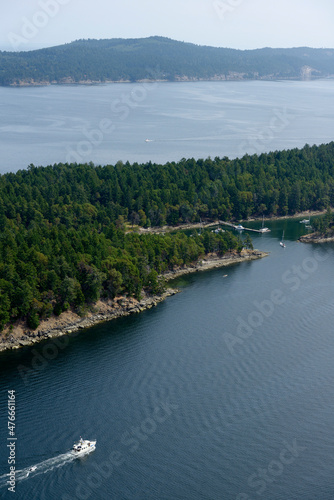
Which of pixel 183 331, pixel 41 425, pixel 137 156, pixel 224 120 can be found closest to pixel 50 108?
pixel 224 120

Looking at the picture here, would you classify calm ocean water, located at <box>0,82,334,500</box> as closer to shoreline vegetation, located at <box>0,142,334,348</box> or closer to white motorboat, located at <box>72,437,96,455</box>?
white motorboat, located at <box>72,437,96,455</box>

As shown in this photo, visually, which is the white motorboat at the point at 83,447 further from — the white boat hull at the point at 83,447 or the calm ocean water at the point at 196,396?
the calm ocean water at the point at 196,396

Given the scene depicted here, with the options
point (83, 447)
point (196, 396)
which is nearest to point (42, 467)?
point (83, 447)

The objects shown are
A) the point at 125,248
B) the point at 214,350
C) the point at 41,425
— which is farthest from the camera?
the point at 125,248

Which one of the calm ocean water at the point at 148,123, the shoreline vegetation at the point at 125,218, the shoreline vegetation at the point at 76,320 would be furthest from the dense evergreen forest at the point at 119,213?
the calm ocean water at the point at 148,123

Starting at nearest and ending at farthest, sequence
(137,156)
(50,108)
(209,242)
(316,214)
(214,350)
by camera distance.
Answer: (214,350) < (209,242) < (316,214) < (137,156) < (50,108)

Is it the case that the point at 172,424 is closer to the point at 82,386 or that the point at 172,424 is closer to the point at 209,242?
the point at 82,386

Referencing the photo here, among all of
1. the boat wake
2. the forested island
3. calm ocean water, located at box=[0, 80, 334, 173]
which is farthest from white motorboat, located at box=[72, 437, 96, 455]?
calm ocean water, located at box=[0, 80, 334, 173]

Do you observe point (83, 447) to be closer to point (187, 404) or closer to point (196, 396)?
point (187, 404)
